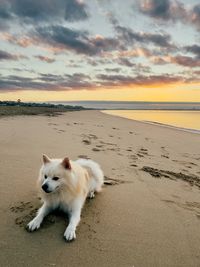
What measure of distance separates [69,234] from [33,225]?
0.43m

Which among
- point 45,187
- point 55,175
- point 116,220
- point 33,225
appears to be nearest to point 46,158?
point 55,175

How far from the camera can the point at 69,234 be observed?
108 inches

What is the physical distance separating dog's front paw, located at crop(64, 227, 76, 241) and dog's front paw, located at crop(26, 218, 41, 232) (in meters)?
0.34

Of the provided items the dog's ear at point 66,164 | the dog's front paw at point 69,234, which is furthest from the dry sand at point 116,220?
the dog's ear at point 66,164

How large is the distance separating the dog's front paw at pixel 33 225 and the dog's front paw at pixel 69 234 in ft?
1.12

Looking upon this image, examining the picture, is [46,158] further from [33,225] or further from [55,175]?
[33,225]

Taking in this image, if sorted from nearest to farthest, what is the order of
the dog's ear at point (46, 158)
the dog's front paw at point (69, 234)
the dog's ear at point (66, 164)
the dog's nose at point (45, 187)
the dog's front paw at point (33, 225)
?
the dog's front paw at point (69, 234) → the dog's front paw at point (33, 225) → the dog's nose at point (45, 187) → the dog's ear at point (66, 164) → the dog's ear at point (46, 158)

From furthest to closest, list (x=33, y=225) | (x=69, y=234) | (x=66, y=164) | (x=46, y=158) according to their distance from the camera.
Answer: (x=46, y=158) < (x=66, y=164) < (x=33, y=225) < (x=69, y=234)

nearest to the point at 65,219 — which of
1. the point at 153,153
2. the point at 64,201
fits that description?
the point at 64,201

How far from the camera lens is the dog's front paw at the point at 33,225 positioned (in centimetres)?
281

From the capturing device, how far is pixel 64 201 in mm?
3217

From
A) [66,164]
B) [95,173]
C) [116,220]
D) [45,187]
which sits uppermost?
[66,164]

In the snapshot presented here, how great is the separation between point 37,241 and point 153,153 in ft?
16.8

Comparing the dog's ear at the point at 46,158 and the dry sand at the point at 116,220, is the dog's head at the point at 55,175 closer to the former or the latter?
the dog's ear at the point at 46,158
